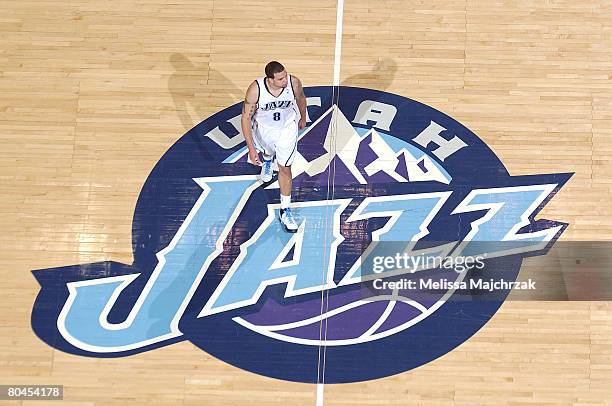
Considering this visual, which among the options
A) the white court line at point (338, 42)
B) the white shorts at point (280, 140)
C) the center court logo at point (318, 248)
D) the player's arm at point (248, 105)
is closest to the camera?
the player's arm at point (248, 105)

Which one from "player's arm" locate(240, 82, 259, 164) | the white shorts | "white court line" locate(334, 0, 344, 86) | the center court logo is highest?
"white court line" locate(334, 0, 344, 86)

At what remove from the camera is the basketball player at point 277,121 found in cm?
738

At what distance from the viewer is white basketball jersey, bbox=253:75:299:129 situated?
742 cm

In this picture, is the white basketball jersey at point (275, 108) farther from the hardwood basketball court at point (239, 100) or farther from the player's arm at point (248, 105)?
the hardwood basketball court at point (239, 100)

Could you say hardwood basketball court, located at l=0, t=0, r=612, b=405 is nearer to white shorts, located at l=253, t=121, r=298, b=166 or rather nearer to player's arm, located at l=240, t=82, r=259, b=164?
white shorts, located at l=253, t=121, r=298, b=166

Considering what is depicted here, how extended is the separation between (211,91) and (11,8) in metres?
2.93

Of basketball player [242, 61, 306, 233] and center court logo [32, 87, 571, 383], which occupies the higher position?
basketball player [242, 61, 306, 233]

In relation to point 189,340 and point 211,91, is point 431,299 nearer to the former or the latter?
point 189,340

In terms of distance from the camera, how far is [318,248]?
830 centimetres

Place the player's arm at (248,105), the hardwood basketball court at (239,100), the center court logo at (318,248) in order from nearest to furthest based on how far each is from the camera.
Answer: the player's arm at (248,105), the hardwood basketball court at (239,100), the center court logo at (318,248)

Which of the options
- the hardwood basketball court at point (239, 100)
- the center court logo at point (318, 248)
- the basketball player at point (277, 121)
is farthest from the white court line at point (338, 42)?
the basketball player at point (277, 121)

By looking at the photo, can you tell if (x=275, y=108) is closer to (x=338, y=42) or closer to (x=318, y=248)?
(x=318, y=248)

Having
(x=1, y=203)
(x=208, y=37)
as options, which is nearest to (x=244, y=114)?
(x=208, y=37)

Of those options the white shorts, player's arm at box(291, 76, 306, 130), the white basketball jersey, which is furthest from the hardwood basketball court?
player's arm at box(291, 76, 306, 130)
